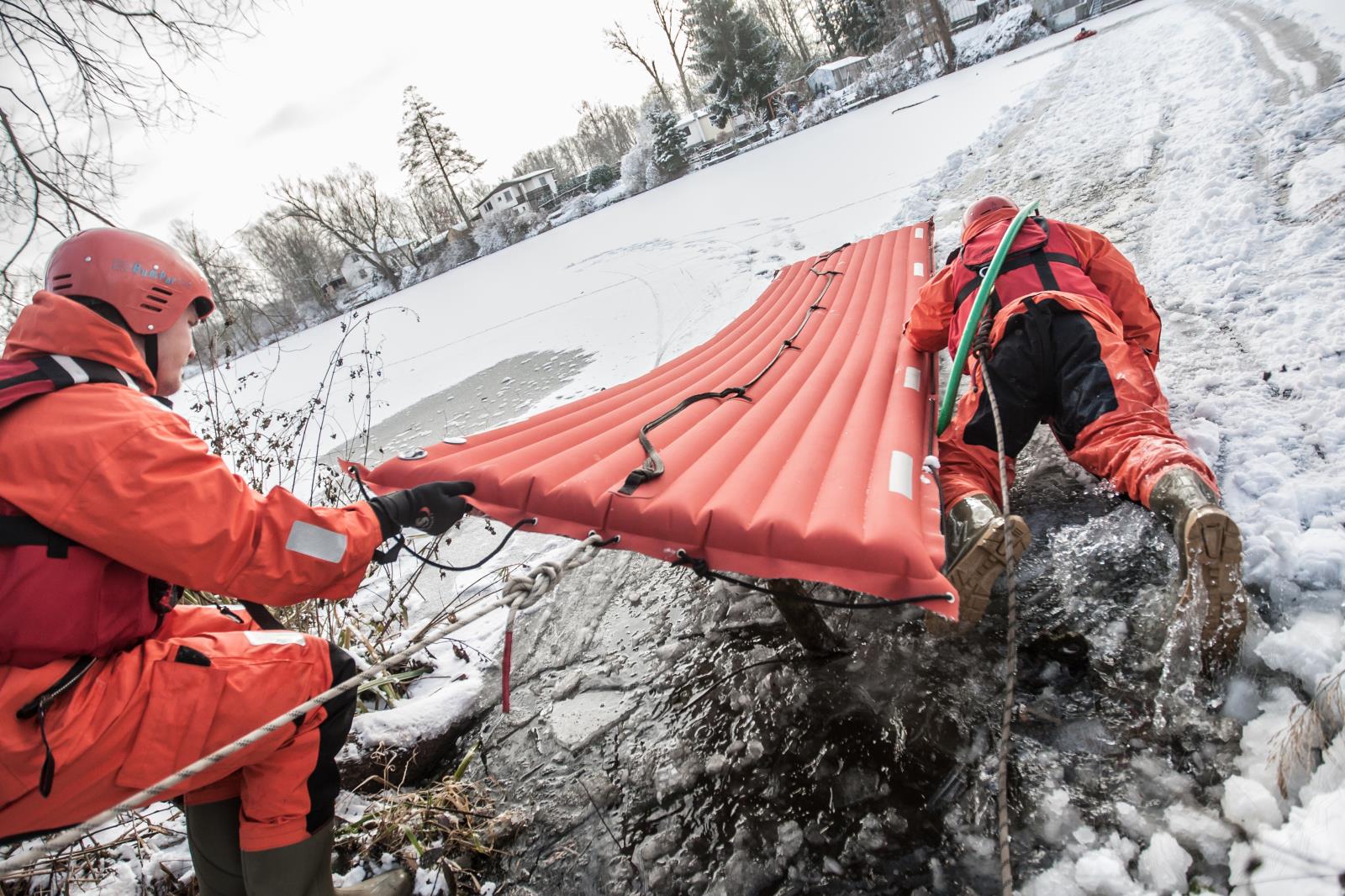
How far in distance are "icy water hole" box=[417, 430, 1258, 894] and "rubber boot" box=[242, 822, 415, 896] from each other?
526mm

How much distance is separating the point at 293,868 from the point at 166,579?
77 centimetres

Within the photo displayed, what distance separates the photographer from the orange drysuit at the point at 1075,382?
192 centimetres

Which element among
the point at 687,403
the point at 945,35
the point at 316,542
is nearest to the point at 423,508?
the point at 316,542

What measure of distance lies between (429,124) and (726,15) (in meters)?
20.9

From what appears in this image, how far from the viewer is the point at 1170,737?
1.55 meters

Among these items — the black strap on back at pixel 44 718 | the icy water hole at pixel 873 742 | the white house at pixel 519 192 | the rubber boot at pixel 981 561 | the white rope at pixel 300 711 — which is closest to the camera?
the white rope at pixel 300 711

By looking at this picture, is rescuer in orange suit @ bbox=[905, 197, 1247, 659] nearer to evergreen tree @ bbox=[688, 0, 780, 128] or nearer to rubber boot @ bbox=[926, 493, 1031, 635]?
rubber boot @ bbox=[926, 493, 1031, 635]

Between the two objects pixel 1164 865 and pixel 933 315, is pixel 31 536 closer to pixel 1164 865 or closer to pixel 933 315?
pixel 1164 865

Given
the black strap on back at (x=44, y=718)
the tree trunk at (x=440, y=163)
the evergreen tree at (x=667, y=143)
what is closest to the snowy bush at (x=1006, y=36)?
the evergreen tree at (x=667, y=143)

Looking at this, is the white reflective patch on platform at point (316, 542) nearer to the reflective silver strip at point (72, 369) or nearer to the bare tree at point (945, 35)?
the reflective silver strip at point (72, 369)

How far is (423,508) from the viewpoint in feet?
5.80

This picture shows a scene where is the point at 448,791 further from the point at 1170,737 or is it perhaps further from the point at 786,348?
the point at 786,348

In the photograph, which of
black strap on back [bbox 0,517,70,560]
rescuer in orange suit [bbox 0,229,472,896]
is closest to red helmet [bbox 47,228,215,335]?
rescuer in orange suit [bbox 0,229,472,896]

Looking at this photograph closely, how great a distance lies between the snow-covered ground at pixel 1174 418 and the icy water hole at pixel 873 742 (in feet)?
0.04
